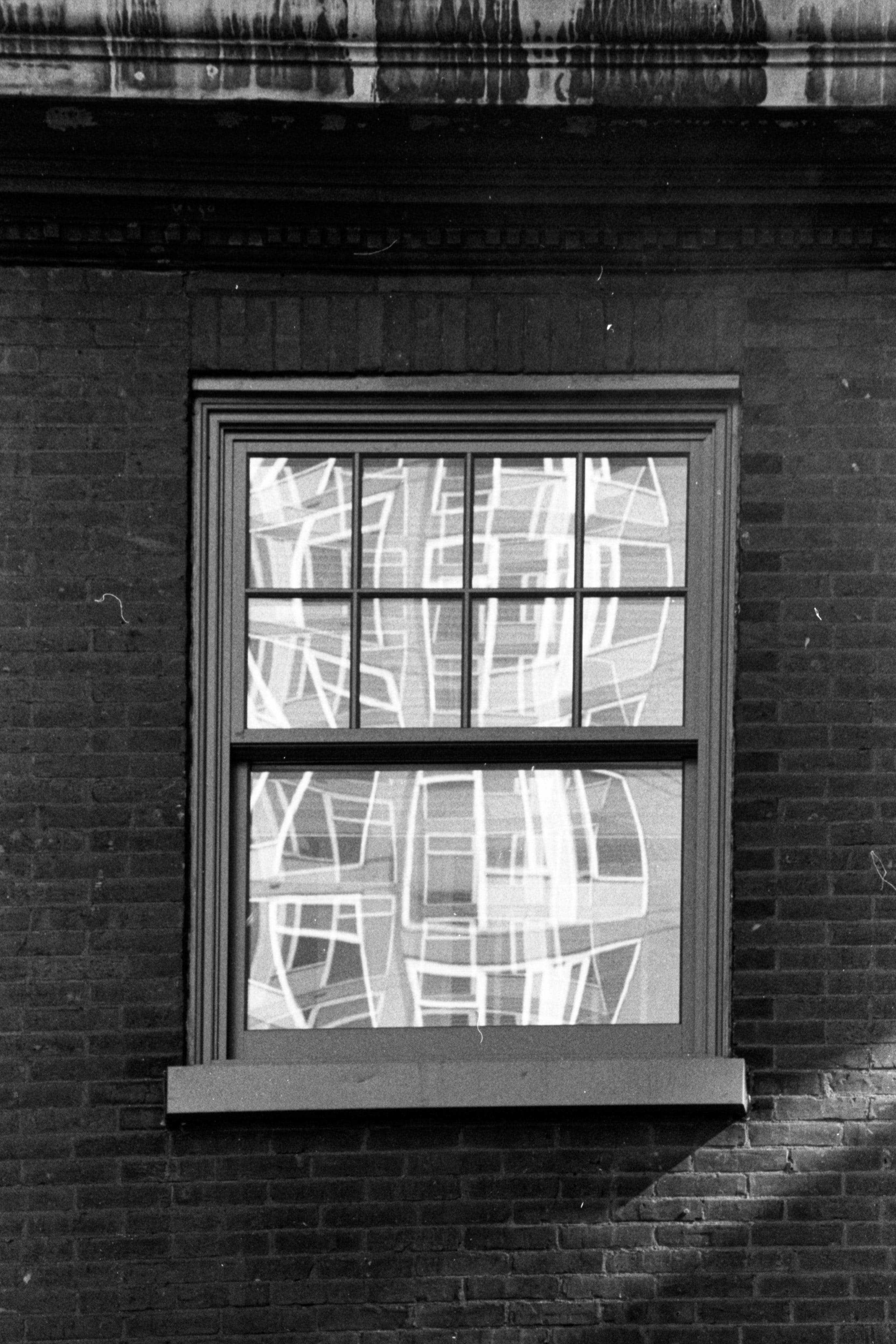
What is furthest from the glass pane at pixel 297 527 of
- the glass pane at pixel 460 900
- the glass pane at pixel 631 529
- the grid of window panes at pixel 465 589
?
the glass pane at pixel 631 529

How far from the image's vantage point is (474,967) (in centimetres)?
406

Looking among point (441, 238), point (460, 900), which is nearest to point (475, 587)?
point (460, 900)

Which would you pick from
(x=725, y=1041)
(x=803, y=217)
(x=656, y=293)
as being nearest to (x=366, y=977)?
(x=725, y=1041)

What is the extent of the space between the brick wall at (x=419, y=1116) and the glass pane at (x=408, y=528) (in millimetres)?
346

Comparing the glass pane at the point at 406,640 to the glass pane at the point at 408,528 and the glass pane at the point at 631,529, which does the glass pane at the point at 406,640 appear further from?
the glass pane at the point at 631,529

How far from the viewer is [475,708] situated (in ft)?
13.4

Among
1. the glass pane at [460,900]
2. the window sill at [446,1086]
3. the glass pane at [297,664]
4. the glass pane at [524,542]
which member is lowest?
the window sill at [446,1086]

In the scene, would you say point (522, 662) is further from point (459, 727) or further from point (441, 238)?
point (441, 238)

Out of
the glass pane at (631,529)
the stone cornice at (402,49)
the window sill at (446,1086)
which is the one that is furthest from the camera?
the glass pane at (631,529)

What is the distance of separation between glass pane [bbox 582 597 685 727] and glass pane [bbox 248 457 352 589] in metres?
0.79

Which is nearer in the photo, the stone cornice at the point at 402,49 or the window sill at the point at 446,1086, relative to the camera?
the stone cornice at the point at 402,49

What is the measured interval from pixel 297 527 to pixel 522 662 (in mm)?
817

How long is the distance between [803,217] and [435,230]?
1.13m

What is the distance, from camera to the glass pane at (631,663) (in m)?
4.08
